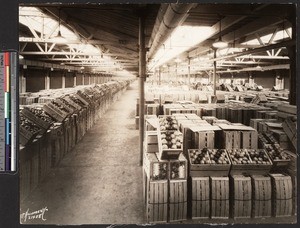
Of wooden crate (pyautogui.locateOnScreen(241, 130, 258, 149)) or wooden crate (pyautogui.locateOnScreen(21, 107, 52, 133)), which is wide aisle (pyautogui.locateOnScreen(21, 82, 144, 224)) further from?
wooden crate (pyautogui.locateOnScreen(241, 130, 258, 149))

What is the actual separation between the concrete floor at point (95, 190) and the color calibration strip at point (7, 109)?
1.59 meters

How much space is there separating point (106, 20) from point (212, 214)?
6150mm

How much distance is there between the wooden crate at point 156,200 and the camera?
482 cm

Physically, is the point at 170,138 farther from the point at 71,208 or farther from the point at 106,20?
the point at 106,20

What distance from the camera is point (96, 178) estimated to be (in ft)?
22.2

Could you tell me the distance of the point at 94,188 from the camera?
20.3 ft

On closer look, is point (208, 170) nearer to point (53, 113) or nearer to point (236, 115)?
point (236, 115)

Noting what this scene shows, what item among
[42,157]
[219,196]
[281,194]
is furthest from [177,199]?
[42,157]

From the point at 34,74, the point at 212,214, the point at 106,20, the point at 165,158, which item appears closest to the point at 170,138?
the point at 165,158

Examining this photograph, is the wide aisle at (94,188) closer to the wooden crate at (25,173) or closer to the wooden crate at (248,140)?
the wooden crate at (25,173)

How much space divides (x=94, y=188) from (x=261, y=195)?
345 cm

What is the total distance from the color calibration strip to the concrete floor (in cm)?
→ 159

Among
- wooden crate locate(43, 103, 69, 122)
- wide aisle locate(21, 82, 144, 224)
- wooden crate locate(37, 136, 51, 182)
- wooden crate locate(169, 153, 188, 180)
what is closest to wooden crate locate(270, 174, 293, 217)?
wooden crate locate(169, 153, 188, 180)
